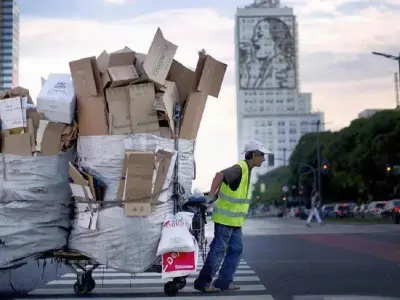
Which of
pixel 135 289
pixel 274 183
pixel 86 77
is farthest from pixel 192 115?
→ pixel 274 183

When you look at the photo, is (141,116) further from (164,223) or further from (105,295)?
(105,295)

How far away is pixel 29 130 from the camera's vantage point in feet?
27.0

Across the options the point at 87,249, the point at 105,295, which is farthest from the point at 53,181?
the point at 105,295

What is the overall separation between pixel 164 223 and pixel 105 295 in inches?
46.9

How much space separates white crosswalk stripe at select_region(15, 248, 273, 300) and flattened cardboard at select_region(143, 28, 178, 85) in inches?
86.7

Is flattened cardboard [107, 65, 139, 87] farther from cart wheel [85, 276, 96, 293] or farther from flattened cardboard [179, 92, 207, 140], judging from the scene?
cart wheel [85, 276, 96, 293]

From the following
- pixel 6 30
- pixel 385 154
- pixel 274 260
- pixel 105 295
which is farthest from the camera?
pixel 6 30

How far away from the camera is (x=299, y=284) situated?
956cm

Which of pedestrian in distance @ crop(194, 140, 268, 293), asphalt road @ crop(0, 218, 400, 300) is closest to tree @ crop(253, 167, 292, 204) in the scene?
asphalt road @ crop(0, 218, 400, 300)

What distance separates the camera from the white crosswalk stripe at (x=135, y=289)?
8.38 metres

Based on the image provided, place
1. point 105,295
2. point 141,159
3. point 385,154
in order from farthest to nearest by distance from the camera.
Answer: point 385,154
point 105,295
point 141,159

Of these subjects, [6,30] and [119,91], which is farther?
[6,30]

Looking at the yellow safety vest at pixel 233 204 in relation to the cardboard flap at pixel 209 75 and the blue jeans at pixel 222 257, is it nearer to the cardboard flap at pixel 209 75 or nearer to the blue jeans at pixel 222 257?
the blue jeans at pixel 222 257

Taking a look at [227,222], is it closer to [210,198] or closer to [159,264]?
[210,198]
